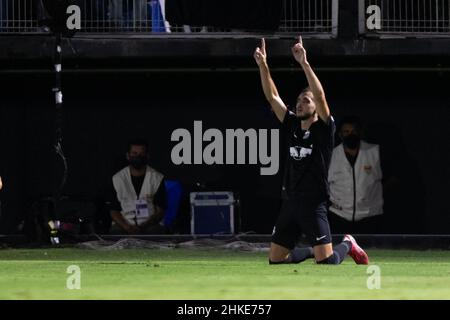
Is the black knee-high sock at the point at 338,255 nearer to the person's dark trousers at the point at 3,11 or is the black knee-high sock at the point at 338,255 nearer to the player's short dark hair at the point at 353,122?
the player's short dark hair at the point at 353,122

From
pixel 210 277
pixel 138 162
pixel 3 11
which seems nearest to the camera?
pixel 210 277

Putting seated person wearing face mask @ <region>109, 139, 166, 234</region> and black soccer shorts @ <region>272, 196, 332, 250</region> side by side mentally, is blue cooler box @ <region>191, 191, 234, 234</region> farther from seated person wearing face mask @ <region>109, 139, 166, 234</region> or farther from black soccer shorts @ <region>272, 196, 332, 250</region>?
black soccer shorts @ <region>272, 196, 332, 250</region>

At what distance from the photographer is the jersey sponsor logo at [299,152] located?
47.9ft

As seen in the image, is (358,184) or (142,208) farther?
(358,184)

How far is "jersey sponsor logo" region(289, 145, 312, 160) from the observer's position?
47.9ft

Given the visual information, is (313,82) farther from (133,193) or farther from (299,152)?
(133,193)

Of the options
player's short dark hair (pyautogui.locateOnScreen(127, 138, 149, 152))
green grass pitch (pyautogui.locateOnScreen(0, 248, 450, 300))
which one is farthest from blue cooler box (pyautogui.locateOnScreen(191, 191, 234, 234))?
green grass pitch (pyautogui.locateOnScreen(0, 248, 450, 300))

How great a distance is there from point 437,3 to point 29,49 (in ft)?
21.4

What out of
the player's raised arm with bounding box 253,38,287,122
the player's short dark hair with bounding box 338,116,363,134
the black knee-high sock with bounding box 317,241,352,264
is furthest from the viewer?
the player's short dark hair with bounding box 338,116,363,134

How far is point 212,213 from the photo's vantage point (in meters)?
22.0

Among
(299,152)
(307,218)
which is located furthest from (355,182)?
(307,218)

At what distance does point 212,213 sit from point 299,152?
751 centimetres

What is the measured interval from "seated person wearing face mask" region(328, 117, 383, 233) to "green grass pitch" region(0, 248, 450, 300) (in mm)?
3080
